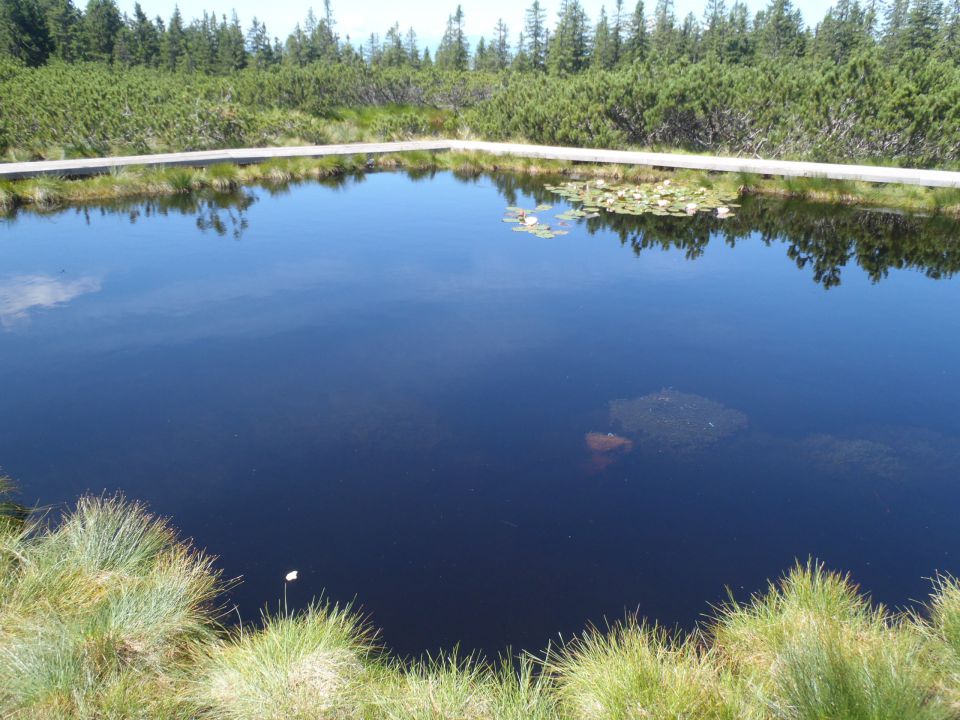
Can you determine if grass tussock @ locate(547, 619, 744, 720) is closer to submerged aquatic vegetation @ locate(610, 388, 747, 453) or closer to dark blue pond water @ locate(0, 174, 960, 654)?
dark blue pond water @ locate(0, 174, 960, 654)

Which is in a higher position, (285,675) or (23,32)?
(23,32)

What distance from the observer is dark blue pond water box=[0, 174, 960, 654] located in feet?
Result: 11.0

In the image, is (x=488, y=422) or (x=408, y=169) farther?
(x=408, y=169)

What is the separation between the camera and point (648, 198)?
10.7 meters

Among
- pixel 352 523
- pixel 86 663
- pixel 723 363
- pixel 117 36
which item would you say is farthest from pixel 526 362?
pixel 117 36

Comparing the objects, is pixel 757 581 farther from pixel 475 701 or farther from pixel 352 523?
pixel 352 523

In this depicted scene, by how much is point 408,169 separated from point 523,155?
2528 mm

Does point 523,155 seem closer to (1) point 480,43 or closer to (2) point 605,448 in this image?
(2) point 605,448

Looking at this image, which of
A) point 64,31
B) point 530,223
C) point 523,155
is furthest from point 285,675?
point 64,31

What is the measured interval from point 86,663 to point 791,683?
2601 mm

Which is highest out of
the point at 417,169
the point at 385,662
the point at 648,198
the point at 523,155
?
the point at 523,155

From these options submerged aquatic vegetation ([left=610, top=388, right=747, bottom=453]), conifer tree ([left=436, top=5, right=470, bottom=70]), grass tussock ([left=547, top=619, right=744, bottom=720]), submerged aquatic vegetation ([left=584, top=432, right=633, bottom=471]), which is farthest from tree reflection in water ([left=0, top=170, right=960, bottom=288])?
conifer tree ([left=436, top=5, right=470, bottom=70])

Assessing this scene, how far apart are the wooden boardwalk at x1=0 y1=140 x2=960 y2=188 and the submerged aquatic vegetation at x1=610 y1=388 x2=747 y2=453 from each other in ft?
27.4

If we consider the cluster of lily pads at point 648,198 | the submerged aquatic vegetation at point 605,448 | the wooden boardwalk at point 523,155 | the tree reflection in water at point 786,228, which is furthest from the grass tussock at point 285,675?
the wooden boardwalk at point 523,155
